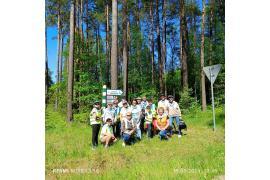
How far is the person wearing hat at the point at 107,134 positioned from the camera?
10584 millimetres

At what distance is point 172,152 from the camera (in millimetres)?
10180

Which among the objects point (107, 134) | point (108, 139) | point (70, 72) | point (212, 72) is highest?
point (70, 72)

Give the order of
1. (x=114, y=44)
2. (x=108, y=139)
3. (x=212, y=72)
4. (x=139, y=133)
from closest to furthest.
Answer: (x=212, y=72) → (x=108, y=139) → (x=139, y=133) → (x=114, y=44)

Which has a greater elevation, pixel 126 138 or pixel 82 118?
pixel 82 118

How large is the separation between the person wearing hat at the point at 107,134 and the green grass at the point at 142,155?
149mm

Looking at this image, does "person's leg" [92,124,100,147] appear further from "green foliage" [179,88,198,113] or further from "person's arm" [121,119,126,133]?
"green foliage" [179,88,198,113]

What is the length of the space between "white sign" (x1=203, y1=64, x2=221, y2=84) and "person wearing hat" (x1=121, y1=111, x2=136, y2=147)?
2.14 meters

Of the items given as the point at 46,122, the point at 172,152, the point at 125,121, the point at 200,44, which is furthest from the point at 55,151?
the point at 200,44

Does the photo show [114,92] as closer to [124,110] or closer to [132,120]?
[124,110]

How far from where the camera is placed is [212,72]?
1038 cm

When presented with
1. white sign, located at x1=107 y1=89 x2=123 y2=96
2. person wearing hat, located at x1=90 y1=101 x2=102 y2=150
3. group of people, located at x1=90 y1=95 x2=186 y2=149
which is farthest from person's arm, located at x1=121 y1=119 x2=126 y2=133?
white sign, located at x1=107 y1=89 x2=123 y2=96

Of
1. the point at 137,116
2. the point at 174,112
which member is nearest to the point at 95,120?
the point at 137,116

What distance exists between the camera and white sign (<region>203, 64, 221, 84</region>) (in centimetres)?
1029

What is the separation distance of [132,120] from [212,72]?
2.30 m
